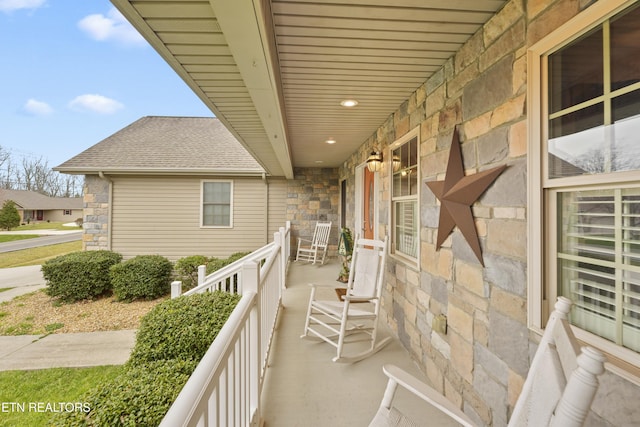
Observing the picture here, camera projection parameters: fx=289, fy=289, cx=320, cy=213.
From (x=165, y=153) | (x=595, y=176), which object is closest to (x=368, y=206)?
(x=595, y=176)

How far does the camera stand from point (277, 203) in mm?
7793

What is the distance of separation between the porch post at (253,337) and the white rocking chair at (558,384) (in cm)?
86

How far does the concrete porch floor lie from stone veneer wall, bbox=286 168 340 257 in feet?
15.5

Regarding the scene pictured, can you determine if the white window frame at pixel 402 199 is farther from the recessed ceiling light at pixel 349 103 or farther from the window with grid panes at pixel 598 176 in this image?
the window with grid panes at pixel 598 176

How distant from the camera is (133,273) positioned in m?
5.93

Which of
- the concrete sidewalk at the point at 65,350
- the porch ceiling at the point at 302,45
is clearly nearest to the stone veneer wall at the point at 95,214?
the concrete sidewalk at the point at 65,350

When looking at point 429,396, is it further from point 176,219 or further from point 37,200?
point 37,200

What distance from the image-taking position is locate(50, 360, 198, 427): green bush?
1.31 metres

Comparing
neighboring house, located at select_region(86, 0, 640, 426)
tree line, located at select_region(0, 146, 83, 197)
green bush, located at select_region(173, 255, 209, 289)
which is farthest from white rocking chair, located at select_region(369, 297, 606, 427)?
tree line, located at select_region(0, 146, 83, 197)

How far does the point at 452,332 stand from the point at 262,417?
1.35 meters

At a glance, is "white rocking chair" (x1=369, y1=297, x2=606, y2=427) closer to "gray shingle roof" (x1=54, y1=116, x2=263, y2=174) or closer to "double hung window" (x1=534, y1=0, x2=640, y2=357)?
"double hung window" (x1=534, y1=0, x2=640, y2=357)

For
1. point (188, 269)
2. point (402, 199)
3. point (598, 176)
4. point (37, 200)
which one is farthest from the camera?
point (37, 200)

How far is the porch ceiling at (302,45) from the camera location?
1.51 m

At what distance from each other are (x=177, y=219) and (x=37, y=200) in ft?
102
